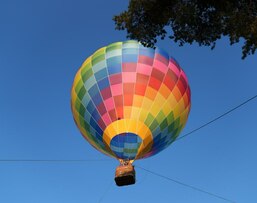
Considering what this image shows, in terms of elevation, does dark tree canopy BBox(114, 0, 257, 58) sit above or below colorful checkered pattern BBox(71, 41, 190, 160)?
below

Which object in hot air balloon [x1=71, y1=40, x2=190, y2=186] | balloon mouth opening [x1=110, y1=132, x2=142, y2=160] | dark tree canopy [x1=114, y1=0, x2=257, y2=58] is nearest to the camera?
dark tree canopy [x1=114, y1=0, x2=257, y2=58]

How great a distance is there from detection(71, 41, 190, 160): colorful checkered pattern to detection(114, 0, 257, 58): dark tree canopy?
792 cm

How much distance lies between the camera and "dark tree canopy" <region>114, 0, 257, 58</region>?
495 inches

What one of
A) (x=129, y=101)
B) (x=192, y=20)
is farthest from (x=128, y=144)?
(x=192, y=20)

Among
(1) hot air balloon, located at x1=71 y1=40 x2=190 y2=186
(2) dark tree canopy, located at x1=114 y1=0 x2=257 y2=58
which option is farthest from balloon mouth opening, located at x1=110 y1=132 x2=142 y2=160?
(2) dark tree canopy, located at x1=114 y1=0 x2=257 y2=58

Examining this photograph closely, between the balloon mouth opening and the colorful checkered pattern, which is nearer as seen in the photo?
the balloon mouth opening

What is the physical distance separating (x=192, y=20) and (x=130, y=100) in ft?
29.2

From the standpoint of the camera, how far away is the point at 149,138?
21.2 meters

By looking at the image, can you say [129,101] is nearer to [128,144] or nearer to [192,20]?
[128,144]

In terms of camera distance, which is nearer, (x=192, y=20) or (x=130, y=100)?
(x=192, y=20)

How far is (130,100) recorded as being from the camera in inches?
850

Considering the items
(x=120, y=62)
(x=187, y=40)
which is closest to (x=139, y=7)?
(x=187, y=40)

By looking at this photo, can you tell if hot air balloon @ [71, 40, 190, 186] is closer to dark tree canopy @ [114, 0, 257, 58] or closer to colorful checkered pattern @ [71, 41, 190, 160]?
colorful checkered pattern @ [71, 41, 190, 160]

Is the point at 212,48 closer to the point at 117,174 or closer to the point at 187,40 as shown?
the point at 187,40
